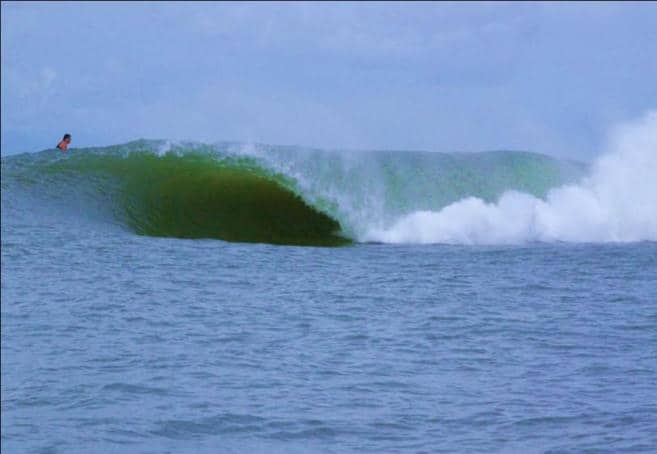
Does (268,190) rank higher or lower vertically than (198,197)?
higher

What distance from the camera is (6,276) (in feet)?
→ 32.0

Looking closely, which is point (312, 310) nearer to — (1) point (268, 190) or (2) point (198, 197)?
(2) point (198, 197)

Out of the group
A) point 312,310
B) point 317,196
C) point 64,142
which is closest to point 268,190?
point 317,196

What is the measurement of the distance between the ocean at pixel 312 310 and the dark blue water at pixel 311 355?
27 mm

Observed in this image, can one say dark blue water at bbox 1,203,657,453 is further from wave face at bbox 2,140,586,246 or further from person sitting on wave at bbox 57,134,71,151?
person sitting on wave at bbox 57,134,71,151

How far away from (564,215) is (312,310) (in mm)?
10364

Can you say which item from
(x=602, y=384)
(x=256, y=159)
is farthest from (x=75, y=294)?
(x=256, y=159)

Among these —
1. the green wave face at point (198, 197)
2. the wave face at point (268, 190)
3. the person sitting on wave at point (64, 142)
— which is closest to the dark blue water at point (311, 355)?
the green wave face at point (198, 197)

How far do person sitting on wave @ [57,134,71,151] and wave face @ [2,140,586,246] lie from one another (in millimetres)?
516

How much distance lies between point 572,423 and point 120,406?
299 centimetres

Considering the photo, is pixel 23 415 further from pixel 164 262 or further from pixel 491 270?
pixel 491 270

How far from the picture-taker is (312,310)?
9258 mm

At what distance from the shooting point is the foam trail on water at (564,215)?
17.4 meters

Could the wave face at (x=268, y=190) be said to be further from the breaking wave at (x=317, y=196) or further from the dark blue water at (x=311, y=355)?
the dark blue water at (x=311, y=355)
